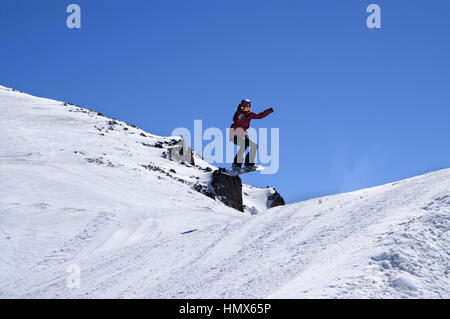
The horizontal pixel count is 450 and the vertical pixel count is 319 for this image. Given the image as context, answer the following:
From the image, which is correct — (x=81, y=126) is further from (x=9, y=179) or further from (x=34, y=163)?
(x=9, y=179)

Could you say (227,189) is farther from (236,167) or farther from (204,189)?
(236,167)

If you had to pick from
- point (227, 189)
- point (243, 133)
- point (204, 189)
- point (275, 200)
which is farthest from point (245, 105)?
point (275, 200)

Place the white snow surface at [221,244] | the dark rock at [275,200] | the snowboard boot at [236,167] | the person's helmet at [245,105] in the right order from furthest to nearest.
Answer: the dark rock at [275,200], the snowboard boot at [236,167], the person's helmet at [245,105], the white snow surface at [221,244]

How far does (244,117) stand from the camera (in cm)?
1452

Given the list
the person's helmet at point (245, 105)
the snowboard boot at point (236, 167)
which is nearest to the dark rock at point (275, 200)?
the snowboard boot at point (236, 167)

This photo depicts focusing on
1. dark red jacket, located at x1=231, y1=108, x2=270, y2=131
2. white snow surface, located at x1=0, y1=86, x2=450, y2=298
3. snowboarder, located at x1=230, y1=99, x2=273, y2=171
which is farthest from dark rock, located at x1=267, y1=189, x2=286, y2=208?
dark red jacket, located at x1=231, y1=108, x2=270, y2=131

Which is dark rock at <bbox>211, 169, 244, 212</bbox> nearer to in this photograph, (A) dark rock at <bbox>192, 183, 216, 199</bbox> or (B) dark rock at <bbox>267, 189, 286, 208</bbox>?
(A) dark rock at <bbox>192, 183, 216, 199</bbox>

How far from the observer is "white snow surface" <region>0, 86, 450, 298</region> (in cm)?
567

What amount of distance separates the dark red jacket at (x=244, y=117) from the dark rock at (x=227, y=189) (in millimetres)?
15099

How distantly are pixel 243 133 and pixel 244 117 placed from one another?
533 mm

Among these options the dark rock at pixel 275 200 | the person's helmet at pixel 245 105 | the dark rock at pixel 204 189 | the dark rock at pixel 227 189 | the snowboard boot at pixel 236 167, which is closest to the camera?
the person's helmet at pixel 245 105

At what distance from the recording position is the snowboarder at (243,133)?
14.4 m

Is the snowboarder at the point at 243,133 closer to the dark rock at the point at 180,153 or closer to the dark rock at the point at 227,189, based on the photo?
→ the dark rock at the point at 227,189
